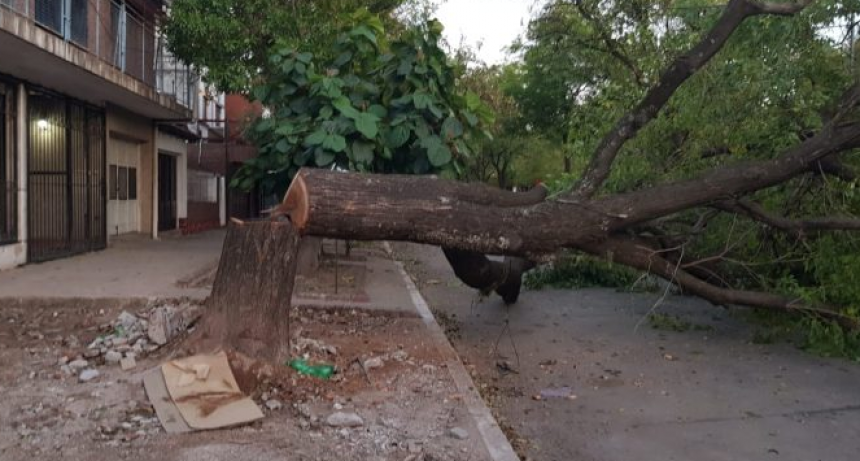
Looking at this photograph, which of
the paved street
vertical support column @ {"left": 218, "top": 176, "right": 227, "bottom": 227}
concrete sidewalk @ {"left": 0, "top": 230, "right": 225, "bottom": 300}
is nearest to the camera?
the paved street

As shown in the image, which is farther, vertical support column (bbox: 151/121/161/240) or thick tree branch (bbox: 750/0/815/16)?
vertical support column (bbox: 151/121/161/240)

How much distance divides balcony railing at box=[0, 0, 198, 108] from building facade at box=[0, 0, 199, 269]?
0.07 ft

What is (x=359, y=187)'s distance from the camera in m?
6.07

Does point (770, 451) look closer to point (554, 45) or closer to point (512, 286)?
point (512, 286)

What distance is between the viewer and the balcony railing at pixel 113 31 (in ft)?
38.8

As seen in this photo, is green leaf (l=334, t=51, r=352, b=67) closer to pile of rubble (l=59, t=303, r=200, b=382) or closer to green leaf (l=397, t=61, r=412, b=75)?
green leaf (l=397, t=61, r=412, b=75)

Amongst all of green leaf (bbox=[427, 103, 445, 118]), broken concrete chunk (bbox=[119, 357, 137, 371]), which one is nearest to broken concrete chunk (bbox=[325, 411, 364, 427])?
broken concrete chunk (bbox=[119, 357, 137, 371])

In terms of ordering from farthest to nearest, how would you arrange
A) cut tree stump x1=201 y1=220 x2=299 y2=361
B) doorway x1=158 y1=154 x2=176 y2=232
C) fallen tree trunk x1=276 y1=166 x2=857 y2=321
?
doorway x1=158 y1=154 x2=176 y2=232
fallen tree trunk x1=276 y1=166 x2=857 y2=321
cut tree stump x1=201 y1=220 x2=299 y2=361

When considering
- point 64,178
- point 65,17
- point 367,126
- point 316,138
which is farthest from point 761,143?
point 64,178

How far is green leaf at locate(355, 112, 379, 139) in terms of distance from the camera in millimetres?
7504

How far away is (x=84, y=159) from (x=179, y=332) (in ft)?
31.7

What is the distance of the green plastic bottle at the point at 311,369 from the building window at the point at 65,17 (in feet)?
26.1

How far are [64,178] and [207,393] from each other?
33.8 ft

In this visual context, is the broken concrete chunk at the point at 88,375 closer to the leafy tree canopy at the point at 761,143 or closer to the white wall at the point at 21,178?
the leafy tree canopy at the point at 761,143
